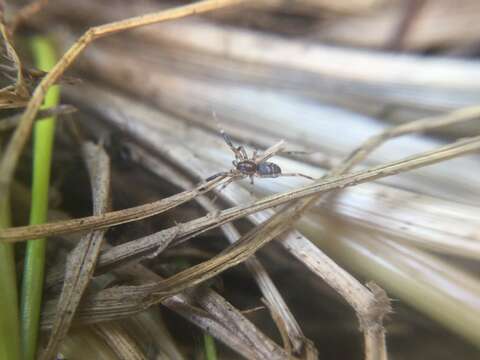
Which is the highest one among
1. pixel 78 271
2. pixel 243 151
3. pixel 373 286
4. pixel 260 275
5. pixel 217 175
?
pixel 243 151

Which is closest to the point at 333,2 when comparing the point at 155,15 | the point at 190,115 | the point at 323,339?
the point at 190,115

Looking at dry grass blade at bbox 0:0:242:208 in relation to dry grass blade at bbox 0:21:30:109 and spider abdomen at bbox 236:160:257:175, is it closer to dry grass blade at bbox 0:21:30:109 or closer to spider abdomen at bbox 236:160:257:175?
dry grass blade at bbox 0:21:30:109

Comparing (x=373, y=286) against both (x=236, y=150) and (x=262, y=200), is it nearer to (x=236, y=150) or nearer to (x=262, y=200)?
(x=262, y=200)

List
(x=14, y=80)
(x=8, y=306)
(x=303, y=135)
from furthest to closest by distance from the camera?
(x=303, y=135) < (x=14, y=80) < (x=8, y=306)

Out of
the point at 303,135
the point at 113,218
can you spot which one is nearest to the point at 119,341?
the point at 113,218

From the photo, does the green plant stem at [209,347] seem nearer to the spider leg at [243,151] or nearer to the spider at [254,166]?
the spider at [254,166]

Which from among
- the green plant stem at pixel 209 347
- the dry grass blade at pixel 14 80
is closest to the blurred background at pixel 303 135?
the green plant stem at pixel 209 347
